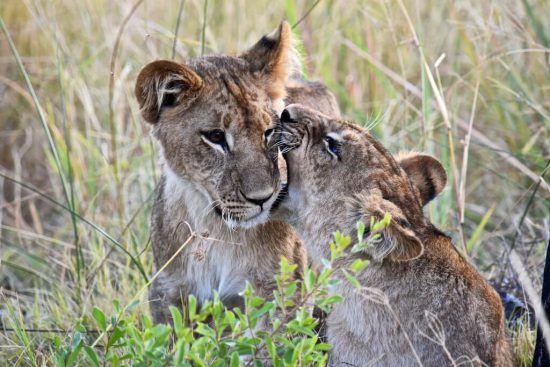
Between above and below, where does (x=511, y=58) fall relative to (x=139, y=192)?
above

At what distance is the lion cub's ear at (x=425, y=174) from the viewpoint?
4508mm

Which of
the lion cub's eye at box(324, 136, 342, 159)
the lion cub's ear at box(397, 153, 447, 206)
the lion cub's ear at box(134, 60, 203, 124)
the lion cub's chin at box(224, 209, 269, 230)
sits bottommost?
the lion cub's chin at box(224, 209, 269, 230)

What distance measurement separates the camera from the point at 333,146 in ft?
13.6

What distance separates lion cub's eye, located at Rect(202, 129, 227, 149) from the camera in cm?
443

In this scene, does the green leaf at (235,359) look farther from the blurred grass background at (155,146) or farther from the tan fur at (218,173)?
the blurred grass background at (155,146)

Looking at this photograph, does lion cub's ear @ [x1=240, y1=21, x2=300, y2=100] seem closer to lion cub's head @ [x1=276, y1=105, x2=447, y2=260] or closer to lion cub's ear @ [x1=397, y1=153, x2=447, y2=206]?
lion cub's head @ [x1=276, y1=105, x2=447, y2=260]

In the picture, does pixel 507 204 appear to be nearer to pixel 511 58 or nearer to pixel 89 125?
pixel 511 58

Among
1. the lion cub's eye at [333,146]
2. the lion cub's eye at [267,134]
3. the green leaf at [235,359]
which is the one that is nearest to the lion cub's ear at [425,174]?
the lion cub's eye at [333,146]

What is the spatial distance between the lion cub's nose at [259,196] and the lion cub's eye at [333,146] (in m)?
0.30

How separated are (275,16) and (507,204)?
2717mm

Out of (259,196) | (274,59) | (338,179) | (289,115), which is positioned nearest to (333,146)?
(338,179)

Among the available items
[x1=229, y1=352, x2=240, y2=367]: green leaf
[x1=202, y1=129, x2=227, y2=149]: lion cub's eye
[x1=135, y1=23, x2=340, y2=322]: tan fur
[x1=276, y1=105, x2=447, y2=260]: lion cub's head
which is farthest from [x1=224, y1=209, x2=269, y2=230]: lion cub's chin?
[x1=229, y1=352, x2=240, y2=367]: green leaf

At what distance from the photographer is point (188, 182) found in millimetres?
4641

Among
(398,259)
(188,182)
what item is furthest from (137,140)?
(398,259)
